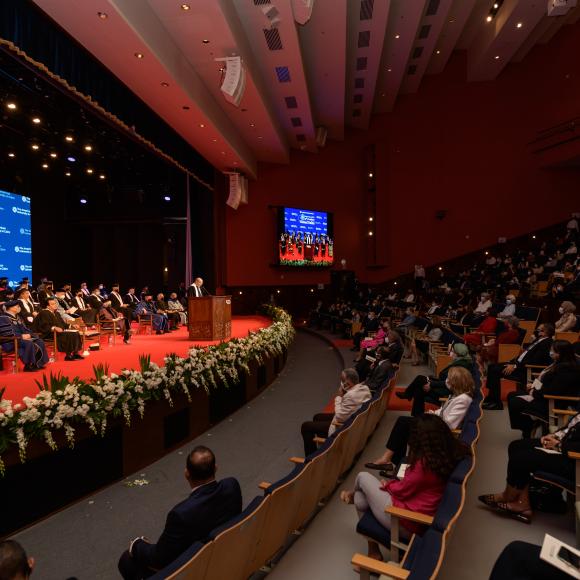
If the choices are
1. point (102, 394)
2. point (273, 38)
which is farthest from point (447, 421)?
point (273, 38)

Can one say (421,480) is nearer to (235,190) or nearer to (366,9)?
(366,9)

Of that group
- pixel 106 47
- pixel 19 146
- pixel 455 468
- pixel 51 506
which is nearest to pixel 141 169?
Answer: pixel 19 146

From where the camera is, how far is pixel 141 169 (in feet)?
42.6

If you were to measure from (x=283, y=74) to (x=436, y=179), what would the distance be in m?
7.93

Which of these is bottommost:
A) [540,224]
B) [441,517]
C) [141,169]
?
[441,517]

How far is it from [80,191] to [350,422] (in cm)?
1632

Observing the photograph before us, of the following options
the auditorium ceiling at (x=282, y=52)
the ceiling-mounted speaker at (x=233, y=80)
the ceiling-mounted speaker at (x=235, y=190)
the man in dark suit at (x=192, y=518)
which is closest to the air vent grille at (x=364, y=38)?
the auditorium ceiling at (x=282, y=52)

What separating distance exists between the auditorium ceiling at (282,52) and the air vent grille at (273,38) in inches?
0.9

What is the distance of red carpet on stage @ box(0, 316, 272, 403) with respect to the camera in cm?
502

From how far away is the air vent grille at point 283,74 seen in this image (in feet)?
33.6

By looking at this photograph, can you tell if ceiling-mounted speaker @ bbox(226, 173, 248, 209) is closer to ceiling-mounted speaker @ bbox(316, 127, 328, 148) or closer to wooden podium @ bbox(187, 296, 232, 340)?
ceiling-mounted speaker @ bbox(316, 127, 328, 148)

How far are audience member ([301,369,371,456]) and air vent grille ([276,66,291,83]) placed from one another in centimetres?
842

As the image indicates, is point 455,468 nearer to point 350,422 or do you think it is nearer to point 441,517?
point 441,517

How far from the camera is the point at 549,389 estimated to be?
366cm
